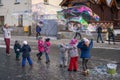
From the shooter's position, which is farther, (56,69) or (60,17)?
(60,17)

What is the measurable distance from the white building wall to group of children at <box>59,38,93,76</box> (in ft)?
87.1

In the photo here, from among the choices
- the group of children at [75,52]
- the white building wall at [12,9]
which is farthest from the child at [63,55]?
the white building wall at [12,9]

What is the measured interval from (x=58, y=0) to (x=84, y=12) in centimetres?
1054

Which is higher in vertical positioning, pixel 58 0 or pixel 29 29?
pixel 58 0

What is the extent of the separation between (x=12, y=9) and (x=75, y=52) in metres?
30.3

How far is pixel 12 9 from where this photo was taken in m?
43.7

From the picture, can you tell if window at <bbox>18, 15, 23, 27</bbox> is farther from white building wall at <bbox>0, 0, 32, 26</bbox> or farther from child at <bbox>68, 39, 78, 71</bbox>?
child at <bbox>68, 39, 78, 71</bbox>

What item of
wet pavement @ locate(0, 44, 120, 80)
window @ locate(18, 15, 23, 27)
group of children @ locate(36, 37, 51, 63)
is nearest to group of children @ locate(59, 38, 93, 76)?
wet pavement @ locate(0, 44, 120, 80)

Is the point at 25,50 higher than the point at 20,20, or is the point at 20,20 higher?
the point at 20,20

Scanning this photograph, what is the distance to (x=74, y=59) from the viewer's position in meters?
14.5

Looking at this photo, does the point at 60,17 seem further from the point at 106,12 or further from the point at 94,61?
the point at 94,61

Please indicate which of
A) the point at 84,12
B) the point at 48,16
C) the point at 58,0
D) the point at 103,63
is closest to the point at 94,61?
the point at 103,63

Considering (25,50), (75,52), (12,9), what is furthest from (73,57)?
(12,9)

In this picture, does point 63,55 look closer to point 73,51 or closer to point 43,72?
point 73,51
